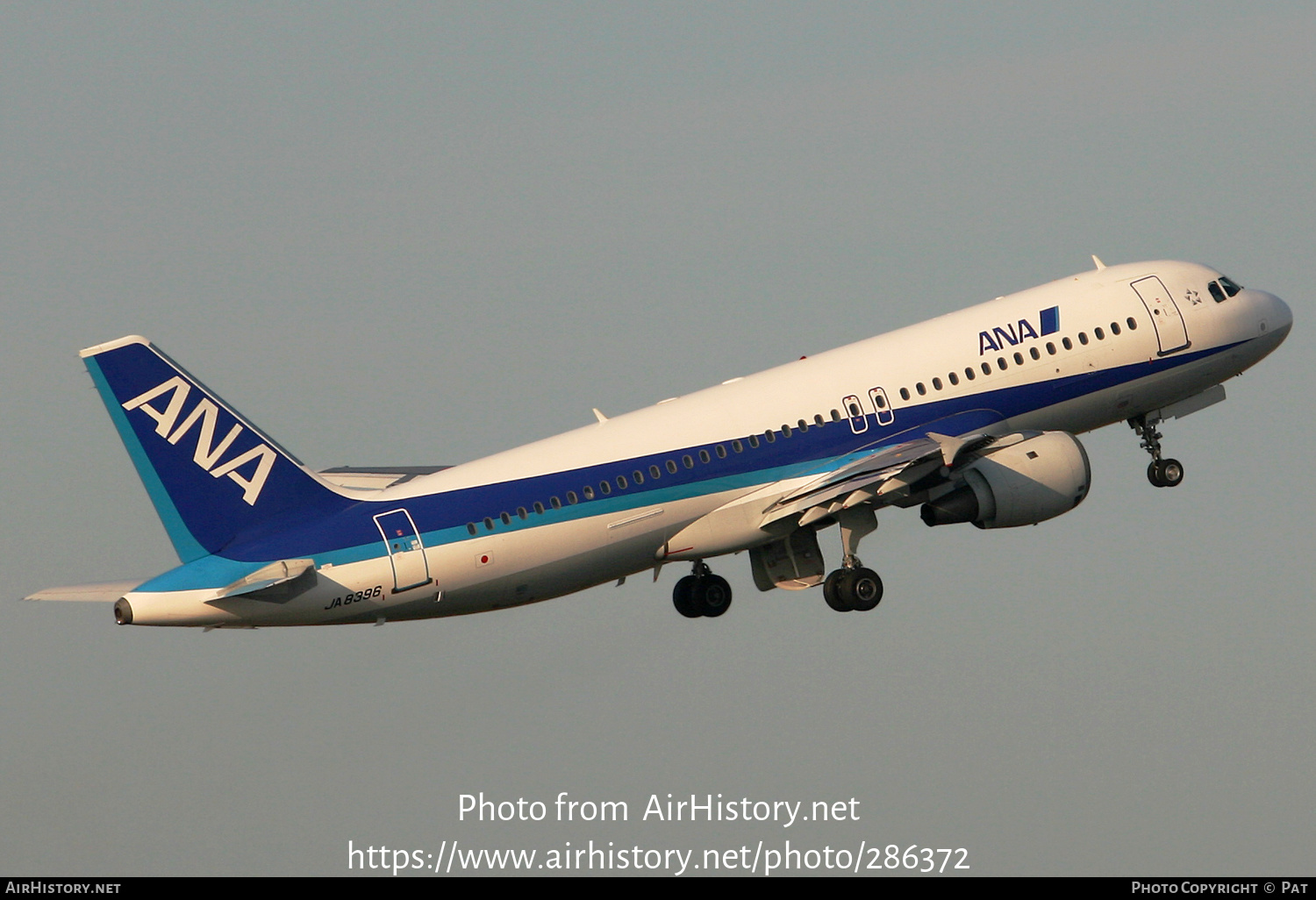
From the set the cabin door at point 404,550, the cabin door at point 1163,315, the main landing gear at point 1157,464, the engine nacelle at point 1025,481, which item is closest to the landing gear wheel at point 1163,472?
the main landing gear at point 1157,464

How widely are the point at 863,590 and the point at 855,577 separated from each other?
381mm

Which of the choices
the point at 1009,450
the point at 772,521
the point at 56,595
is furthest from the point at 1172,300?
the point at 56,595

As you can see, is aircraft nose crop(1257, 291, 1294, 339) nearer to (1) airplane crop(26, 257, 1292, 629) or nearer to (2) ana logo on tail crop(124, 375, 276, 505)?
(1) airplane crop(26, 257, 1292, 629)

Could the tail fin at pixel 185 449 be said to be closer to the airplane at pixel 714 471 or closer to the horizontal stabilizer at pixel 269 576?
the airplane at pixel 714 471

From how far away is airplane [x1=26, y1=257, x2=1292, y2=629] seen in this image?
46156mm

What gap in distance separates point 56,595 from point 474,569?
8.96 m

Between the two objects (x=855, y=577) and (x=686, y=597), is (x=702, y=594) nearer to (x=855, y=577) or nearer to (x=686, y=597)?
(x=686, y=597)

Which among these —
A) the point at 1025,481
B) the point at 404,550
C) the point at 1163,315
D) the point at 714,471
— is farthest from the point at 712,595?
the point at 1163,315

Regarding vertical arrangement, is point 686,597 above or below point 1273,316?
below

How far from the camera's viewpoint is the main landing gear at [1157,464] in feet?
189

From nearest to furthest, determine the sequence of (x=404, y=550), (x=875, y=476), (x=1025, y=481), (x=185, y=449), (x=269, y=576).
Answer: (x=269, y=576), (x=185, y=449), (x=404, y=550), (x=875, y=476), (x=1025, y=481)

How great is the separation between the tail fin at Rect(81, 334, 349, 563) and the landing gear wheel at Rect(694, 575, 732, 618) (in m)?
12.9

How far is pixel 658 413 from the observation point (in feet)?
167

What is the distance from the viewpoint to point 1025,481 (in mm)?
51531
